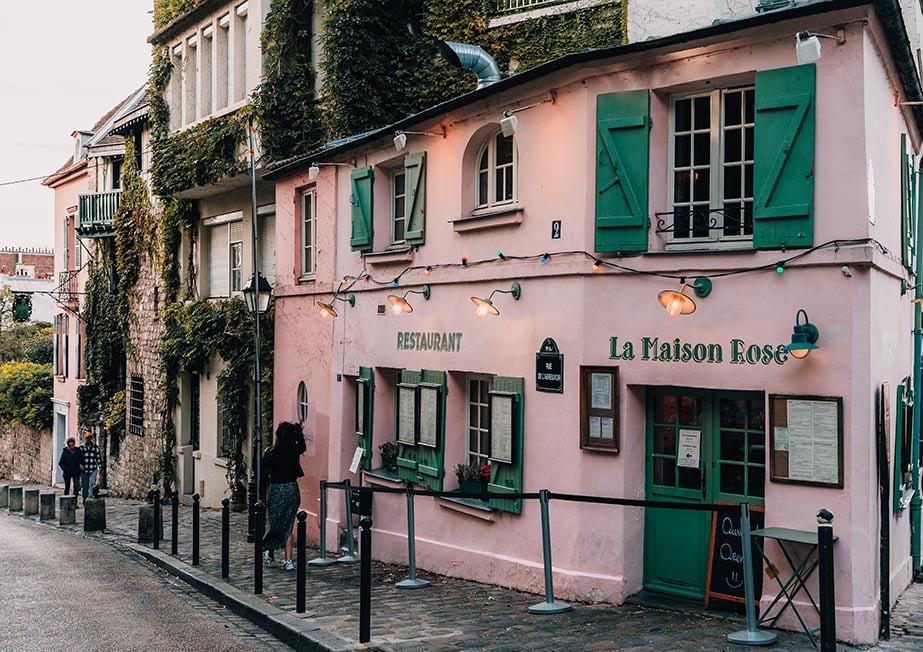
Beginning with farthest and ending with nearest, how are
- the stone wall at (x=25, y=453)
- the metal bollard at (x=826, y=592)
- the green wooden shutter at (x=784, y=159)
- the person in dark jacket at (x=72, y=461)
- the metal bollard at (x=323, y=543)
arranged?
the stone wall at (x=25, y=453), the person in dark jacket at (x=72, y=461), the metal bollard at (x=323, y=543), the green wooden shutter at (x=784, y=159), the metal bollard at (x=826, y=592)

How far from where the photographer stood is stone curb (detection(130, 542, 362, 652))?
905 centimetres

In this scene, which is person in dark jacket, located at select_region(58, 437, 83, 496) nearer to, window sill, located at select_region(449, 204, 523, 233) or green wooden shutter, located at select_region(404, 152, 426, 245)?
green wooden shutter, located at select_region(404, 152, 426, 245)

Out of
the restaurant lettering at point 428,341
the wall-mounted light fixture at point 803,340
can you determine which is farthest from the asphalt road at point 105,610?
the wall-mounted light fixture at point 803,340

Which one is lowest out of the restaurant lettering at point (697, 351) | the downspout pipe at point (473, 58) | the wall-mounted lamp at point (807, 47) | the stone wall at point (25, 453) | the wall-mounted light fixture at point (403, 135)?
the stone wall at point (25, 453)

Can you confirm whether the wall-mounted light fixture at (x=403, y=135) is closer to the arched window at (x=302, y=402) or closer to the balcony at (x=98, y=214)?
the arched window at (x=302, y=402)

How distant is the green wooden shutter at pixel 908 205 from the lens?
11234 mm

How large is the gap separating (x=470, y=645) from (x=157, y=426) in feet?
58.8

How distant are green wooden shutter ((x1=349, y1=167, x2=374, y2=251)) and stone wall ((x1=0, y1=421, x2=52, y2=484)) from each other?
26.3m

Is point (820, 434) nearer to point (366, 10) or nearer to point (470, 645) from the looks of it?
point (470, 645)

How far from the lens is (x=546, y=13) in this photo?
16.9 metres

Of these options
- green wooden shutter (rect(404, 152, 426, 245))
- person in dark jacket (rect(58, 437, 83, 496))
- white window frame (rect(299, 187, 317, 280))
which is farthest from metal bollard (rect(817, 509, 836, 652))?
person in dark jacket (rect(58, 437, 83, 496))

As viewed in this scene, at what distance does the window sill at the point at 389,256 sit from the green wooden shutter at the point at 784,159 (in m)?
5.46

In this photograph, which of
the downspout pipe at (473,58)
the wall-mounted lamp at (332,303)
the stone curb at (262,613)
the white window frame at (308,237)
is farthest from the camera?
the white window frame at (308,237)

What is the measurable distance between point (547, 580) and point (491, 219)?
406cm
